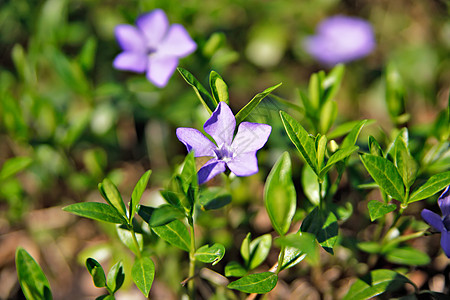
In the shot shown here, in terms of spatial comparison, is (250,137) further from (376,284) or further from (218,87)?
(376,284)

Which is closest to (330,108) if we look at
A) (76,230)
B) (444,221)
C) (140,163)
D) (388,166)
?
(388,166)

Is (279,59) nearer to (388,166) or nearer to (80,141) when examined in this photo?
(80,141)

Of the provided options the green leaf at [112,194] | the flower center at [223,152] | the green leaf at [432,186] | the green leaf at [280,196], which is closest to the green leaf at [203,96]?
the flower center at [223,152]

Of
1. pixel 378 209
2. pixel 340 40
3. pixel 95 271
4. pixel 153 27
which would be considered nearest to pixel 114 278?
pixel 95 271

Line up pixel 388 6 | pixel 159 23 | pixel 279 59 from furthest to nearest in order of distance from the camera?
pixel 388 6, pixel 279 59, pixel 159 23

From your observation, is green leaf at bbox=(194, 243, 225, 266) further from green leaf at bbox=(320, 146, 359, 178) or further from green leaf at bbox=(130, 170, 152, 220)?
green leaf at bbox=(320, 146, 359, 178)

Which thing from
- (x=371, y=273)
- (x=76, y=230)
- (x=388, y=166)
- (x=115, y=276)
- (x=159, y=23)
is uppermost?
(x=159, y=23)

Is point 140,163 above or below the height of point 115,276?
below

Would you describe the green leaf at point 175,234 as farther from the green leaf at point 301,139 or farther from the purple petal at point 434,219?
the purple petal at point 434,219
